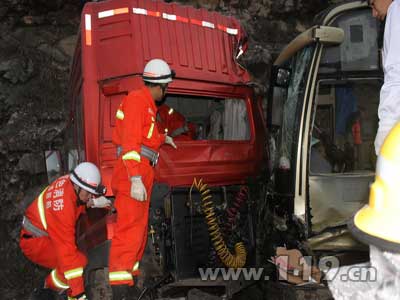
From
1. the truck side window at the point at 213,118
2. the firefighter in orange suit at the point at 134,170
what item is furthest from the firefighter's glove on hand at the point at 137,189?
the truck side window at the point at 213,118

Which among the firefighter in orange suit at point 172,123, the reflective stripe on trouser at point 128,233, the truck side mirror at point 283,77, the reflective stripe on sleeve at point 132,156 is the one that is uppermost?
the truck side mirror at point 283,77

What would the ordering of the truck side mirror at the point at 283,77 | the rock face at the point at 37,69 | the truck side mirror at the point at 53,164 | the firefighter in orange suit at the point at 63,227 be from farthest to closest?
1. the rock face at the point at 37,69
2. the truck side mirror at the point at 53,164
3. the truck side mirror at the point at 283,77
4. the firefighter in orange suit at the point at 63,227

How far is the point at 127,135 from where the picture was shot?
130 inches

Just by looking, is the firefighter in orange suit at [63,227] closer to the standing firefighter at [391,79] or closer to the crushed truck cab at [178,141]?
the crushed truck cab at [178,141]

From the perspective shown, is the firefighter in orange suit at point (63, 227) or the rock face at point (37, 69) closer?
the firefighter in orange suit at point (63, 227)

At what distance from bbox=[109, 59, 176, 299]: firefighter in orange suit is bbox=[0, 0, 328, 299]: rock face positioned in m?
3.54

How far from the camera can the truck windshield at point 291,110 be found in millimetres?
3338

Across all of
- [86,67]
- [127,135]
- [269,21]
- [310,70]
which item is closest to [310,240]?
[310,70]

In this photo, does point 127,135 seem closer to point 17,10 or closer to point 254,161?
point 254,161

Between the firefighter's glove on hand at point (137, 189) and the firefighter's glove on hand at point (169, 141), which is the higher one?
the firefighter's glove on hand at point (169, 141)

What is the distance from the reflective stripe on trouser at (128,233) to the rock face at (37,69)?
11.6ft

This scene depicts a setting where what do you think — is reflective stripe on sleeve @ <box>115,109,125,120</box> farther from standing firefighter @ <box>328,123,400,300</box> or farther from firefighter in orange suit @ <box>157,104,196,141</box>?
standing firefighter @ <box>328,123,400,300</box>

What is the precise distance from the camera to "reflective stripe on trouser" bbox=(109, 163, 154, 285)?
3131 millimetres

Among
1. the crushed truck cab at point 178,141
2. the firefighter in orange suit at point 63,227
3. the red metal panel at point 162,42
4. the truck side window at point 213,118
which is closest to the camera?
the firefighter in orange suit at point 63,227
